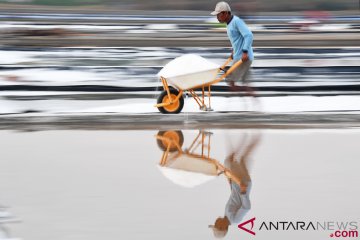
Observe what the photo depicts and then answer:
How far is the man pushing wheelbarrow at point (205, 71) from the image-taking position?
37.7 feet

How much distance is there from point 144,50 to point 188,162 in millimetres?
17791

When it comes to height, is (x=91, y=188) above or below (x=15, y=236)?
above

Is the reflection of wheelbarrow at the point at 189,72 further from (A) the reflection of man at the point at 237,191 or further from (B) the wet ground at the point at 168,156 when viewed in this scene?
(A) the reflection of man at the point at 237,191

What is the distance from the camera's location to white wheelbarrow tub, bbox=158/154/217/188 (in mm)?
7812

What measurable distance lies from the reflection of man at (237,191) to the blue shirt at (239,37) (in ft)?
7.52

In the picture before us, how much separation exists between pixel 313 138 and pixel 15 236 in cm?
505

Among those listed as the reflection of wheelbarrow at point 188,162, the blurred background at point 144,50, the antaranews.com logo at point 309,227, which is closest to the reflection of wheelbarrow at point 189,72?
the reflection of wheelbarrow at point 188,162

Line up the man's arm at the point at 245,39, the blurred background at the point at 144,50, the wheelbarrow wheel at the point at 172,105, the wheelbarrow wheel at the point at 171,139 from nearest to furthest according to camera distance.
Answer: the wheelbarrow wheel at the point at 171,139 → the man's arm at the point at 245,39 → the wheelbarrow wheel at the point at 172,105 → the blurred background at the point at 144,50

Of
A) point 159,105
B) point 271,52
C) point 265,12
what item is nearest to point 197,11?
point 265,12

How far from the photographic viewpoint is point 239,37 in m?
12.1

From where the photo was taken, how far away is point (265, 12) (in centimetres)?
5025

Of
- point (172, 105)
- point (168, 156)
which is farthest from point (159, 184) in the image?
point (172, 105)

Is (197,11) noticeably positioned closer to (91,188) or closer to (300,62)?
(300,62)

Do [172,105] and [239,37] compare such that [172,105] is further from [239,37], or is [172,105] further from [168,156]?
[168,156]
